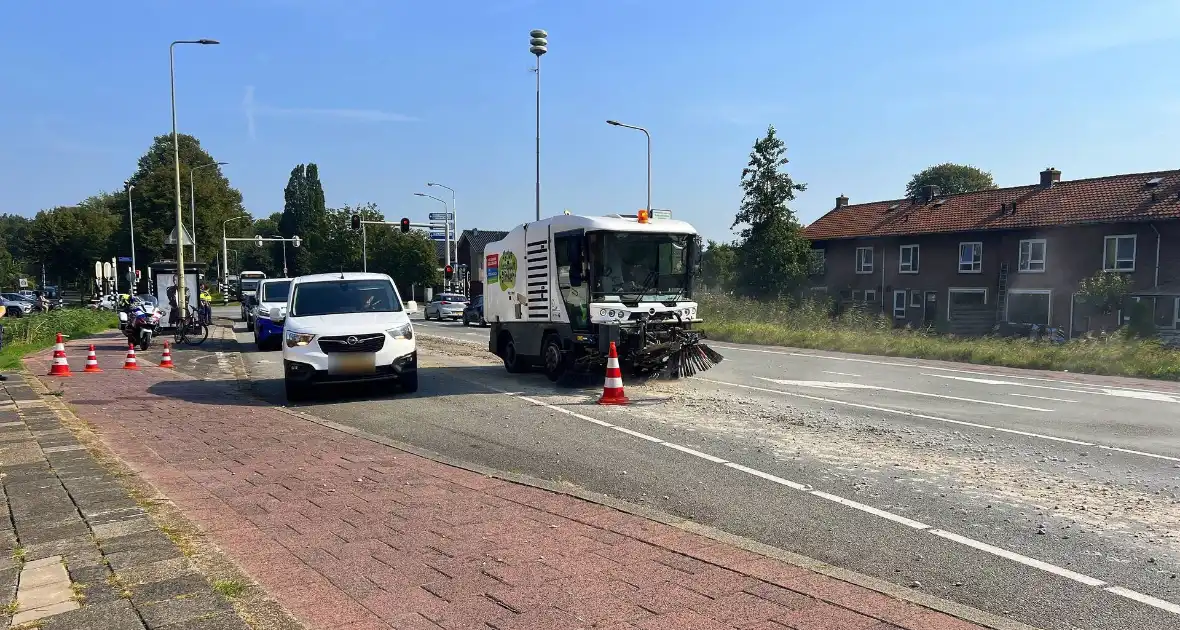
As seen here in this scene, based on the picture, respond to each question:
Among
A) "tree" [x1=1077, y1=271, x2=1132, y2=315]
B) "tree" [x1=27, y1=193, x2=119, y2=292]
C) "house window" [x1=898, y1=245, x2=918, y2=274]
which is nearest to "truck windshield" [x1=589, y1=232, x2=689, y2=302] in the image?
"tree" [x1=1077, y1=271, x2=1132, y2=315]

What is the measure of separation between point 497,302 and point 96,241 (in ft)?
233

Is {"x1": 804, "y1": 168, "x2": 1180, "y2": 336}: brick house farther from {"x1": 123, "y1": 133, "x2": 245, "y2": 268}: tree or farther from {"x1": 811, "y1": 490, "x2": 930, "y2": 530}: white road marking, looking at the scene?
{"x1": 123, "y1": 133, "x2": 245, "y2": 268}: tree

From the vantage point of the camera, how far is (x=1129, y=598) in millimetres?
4227

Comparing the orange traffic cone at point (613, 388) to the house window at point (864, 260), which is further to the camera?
the house window at point (864, 260)

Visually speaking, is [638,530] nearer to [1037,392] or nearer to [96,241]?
[1037,392]

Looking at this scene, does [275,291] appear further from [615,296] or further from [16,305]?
[16,305]

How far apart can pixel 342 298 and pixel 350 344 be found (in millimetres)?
1561

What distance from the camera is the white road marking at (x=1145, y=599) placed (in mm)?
4082

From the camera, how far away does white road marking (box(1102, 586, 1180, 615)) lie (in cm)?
408

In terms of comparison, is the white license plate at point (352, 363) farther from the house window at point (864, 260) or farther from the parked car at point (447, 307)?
the house window at point (864, 260)

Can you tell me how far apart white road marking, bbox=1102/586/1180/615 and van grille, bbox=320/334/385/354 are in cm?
941

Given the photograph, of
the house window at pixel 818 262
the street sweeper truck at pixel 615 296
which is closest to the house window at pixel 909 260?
the house window at pixel 818 262

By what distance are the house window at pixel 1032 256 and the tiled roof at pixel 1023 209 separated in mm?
945

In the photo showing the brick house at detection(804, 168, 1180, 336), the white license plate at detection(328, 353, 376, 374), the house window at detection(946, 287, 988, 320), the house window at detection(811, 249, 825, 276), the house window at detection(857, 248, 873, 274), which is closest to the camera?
the white license plate at detection(328, 353, 376, 374)
